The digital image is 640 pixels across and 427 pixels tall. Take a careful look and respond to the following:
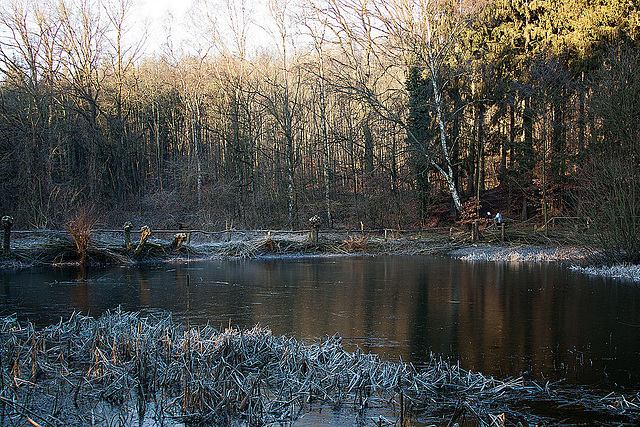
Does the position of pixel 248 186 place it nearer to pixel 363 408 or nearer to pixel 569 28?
pixel 569 28

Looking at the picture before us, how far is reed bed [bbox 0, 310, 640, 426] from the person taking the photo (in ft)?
15.3

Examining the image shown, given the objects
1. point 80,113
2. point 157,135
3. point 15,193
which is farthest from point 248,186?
point 15,193

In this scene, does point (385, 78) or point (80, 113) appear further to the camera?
point (385, 78)

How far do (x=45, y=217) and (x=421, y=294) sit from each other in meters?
21.3

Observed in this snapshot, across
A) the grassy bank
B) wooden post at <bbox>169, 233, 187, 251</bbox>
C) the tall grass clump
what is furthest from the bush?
the tall grass clump

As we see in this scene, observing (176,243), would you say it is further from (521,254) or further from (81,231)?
(521,254)

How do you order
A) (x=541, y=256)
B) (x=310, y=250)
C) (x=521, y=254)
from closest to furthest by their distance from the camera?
(x=541, y=256) → (x=521, y=254) → (x=310, y=250)

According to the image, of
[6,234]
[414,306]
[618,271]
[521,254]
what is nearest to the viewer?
[414,306]

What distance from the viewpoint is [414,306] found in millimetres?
10773

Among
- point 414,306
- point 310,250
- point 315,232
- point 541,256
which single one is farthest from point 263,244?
point 414,306

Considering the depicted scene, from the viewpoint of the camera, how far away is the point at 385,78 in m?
41.3

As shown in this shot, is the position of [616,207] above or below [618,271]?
above

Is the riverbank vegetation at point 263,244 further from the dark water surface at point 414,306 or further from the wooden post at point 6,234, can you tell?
the dark water surface at point 414,306

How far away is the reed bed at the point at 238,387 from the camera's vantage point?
4.65m
